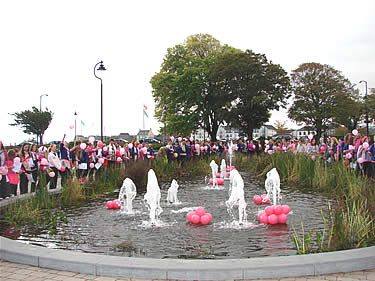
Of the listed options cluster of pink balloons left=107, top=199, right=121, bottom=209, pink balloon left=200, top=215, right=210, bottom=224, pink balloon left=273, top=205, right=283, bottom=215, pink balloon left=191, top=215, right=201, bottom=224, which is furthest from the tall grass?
cluster of pink balloons left=107, top=199, right=121, bottom=209

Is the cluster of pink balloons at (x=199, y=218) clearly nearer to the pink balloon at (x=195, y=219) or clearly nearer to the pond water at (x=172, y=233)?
the pink balloon at (x=195, y=219)

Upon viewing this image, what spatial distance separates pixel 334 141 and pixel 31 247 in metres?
12.6

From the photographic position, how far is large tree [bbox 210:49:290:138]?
4281 cm

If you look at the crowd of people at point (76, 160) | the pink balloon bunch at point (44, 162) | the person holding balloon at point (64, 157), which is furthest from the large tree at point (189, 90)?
the pink balloon bunch at point (44, 162)

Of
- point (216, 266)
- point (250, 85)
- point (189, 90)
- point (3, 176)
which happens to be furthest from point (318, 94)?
point (216, 266)

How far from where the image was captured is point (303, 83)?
172 feet

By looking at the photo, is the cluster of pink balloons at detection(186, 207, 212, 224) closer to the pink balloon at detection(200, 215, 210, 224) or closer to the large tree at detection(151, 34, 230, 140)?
the pink balloon at detection(200, 215, 210, 224)

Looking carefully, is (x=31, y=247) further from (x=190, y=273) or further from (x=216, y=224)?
(x=216, y=224)

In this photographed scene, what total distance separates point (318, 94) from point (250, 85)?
44.5 feet

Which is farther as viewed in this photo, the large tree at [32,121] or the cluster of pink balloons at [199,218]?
the large tree at [32,121]

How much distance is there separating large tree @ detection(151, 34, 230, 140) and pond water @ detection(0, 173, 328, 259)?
35803 mm

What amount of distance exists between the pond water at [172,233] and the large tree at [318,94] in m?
43.0

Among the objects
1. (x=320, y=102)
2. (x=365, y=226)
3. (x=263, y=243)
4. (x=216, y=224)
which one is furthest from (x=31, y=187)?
(x=320, y=102)

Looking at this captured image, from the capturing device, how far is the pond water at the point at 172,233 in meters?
5.87
